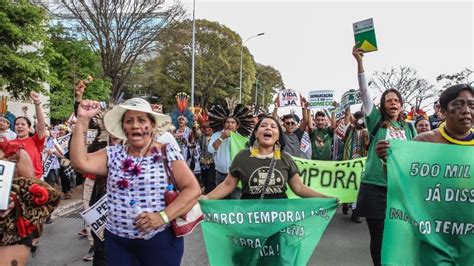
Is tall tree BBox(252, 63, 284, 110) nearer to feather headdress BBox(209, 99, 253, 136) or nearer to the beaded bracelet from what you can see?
feather headdress BBox(209, 99, 253, 136)

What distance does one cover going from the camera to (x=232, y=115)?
26.5ft

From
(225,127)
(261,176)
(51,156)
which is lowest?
(51,156)

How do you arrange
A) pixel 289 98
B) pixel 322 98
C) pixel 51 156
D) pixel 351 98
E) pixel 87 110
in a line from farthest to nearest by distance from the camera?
1. pixel 322 98
2. pixel 289 98
3. pixel 351 98
4. pixel 51 156
5. pixel 87 110

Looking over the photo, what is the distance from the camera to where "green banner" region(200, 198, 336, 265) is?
12.6 feet

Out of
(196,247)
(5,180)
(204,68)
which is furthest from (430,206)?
(204,68)

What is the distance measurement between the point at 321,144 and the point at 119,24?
70.8ft

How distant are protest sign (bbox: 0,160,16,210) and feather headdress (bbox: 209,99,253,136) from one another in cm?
492

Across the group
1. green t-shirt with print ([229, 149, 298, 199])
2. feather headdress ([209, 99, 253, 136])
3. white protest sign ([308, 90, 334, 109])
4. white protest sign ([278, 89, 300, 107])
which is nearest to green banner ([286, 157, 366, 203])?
feather headdress ([209, 99, 253, 136])

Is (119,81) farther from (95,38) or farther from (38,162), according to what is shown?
(38,162)

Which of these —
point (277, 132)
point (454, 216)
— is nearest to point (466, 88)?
point (454, 216)

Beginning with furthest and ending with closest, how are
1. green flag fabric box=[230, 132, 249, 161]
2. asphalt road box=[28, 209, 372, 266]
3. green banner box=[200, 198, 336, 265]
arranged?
green flag fabric box=[230, 132, 249, 161], asphalt road box=[28, 209, 372, 266], green banner box=[200, 198, 336, 265]

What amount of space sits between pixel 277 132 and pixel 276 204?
68 centimetres

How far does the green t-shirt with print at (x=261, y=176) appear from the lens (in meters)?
4.00

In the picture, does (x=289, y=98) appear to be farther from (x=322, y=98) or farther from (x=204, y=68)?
(x=204, y=68)
